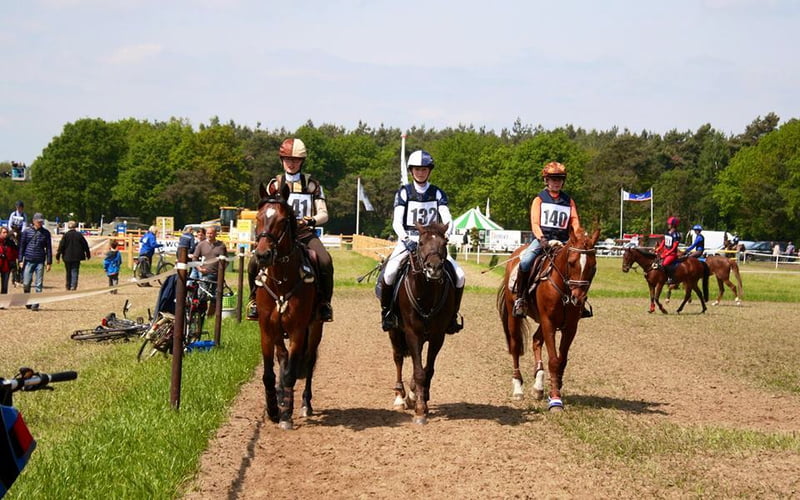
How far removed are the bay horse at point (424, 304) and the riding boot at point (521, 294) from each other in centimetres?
150

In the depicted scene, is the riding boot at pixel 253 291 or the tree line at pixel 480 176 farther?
the tree line at pixel 480 176

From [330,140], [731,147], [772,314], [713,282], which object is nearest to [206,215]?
[330,140]

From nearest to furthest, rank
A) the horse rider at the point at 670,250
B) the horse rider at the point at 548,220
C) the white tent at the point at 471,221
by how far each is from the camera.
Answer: the horse rider at the point at 548,220 → the horse rider at the point at 670,250 → the white tent at the point at 471,221

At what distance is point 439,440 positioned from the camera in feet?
28.7

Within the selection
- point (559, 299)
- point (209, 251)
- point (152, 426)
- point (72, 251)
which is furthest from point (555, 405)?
point (72, 251)

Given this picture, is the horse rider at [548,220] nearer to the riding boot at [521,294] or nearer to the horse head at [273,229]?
the riding boot at [521,294]

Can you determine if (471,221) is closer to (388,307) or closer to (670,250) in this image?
(670,250)

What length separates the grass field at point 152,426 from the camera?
6.68 m

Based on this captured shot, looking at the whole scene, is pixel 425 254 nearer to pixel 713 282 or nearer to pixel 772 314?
pixel 772 314

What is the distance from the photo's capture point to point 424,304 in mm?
10188

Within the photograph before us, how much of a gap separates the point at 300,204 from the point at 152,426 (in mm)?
3117

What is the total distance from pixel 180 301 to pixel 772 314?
2197 cm

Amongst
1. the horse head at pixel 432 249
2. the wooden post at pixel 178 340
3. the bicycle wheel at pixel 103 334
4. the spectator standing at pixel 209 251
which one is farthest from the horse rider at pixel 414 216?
the spectator standing at pixel 209 251

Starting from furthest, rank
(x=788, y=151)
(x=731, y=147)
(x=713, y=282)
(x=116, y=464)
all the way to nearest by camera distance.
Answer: (x=731, y=147), (x=788, y=151), (x=713, y=282), (x=116, y=464)
